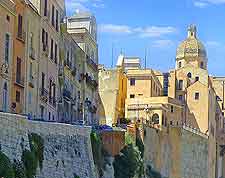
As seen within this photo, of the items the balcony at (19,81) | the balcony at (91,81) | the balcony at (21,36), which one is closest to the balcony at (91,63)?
the balcony at (91,81)

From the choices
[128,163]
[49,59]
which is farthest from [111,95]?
[49,59]

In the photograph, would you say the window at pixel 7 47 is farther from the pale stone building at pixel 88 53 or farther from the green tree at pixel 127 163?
the pale stone building at pixel 88 53

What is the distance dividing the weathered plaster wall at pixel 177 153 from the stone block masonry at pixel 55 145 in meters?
22.4

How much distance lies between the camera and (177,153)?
71.4m

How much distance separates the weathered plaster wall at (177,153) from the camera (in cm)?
6293

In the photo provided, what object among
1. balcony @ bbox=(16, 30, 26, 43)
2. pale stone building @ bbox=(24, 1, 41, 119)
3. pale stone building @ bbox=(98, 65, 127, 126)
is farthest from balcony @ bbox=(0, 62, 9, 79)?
pale stone building @ bbox=(98, 65, 127, 126)

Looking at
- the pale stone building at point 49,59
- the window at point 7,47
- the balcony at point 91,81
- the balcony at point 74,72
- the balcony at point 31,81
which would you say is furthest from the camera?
the balcony at point 91,81

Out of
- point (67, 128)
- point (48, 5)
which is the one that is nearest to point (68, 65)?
point (48, 5)

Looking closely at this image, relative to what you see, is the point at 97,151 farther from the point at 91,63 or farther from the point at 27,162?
the point at 91,63

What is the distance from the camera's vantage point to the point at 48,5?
47.4 meters

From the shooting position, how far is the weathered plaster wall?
6293 centimetres

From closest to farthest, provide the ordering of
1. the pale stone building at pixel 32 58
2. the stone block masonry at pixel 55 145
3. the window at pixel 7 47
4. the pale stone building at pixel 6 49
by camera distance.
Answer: the stone block masonry at pixel 55 145 → the pale stone building at pixel 6 49 → the window at pixel 7 47 → the pale stone building at pixel 32 58

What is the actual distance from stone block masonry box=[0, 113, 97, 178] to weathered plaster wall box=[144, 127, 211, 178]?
883 inches

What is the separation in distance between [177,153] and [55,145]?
128 ft
